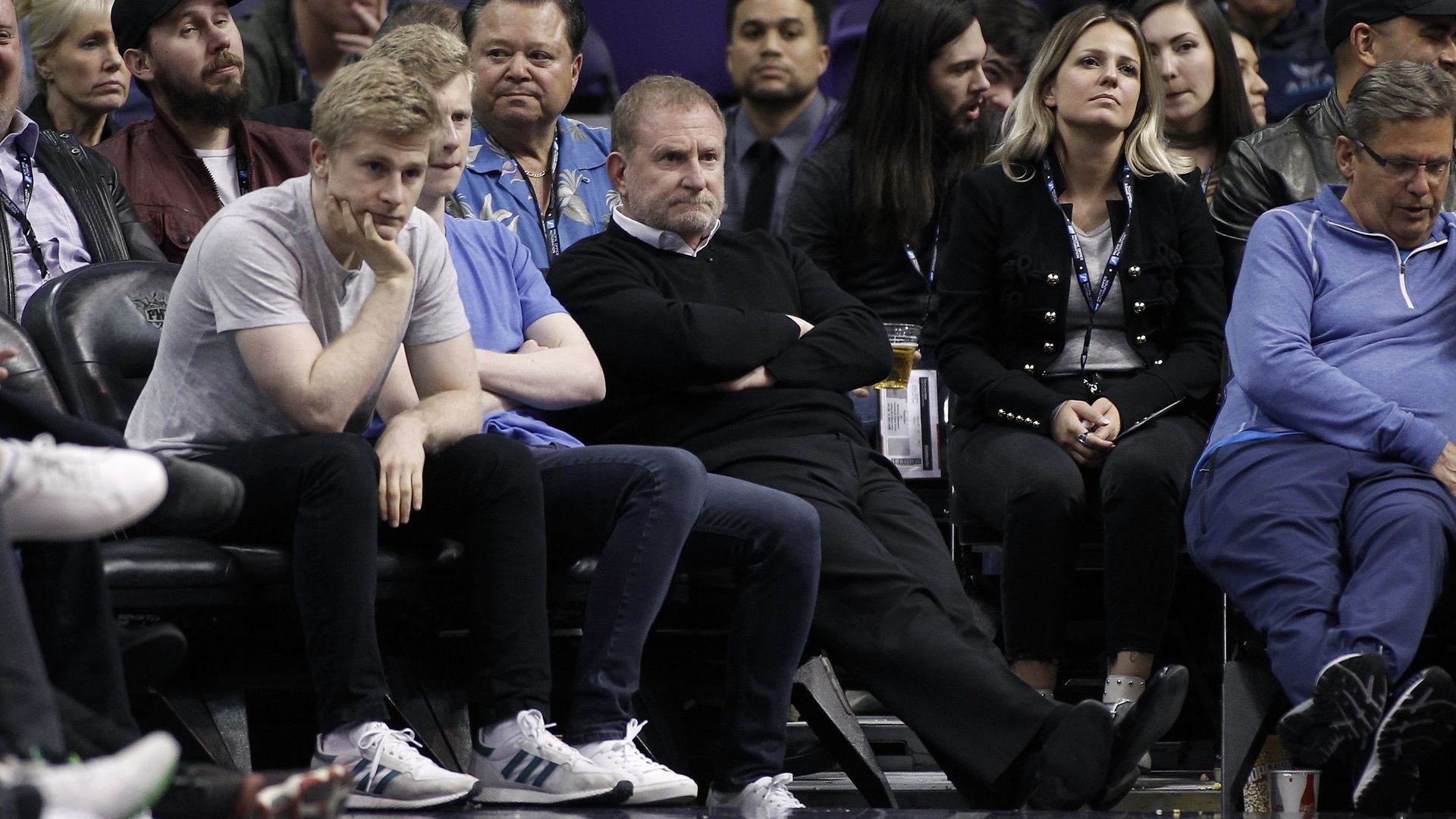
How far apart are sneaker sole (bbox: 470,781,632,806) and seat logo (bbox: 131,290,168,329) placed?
1.07 m

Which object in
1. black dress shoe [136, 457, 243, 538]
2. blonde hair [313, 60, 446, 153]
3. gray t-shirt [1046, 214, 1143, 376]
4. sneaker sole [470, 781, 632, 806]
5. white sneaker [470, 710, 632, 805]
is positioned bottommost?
sneaker sole [470, 781, 632, 806]

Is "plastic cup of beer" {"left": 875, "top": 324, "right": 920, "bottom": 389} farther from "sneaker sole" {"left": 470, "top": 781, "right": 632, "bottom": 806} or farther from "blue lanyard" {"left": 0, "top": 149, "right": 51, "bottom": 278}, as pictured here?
"blue lanyard" {"left": 0, "top": 149, "right": 51, "bottom": 278}

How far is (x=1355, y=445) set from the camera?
3406mm

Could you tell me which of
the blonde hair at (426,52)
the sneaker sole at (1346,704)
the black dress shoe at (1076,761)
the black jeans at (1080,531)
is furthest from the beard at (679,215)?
the sneaker sole at (1346,704)

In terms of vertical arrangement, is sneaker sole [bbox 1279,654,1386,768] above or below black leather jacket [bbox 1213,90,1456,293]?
below

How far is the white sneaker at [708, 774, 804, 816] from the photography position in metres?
3.08

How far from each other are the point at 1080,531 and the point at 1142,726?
2.58 feet

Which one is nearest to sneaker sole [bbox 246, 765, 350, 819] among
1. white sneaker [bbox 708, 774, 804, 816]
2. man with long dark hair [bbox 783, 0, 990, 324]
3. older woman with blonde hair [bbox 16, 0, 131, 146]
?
white sneaker [bbox 708, 774, 804, 816]

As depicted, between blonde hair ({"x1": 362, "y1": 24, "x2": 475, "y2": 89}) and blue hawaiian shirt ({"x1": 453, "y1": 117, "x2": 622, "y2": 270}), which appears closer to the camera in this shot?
blonde hair ({"x1": 362, "y1": 24, "x2": 475, "y2": 89})

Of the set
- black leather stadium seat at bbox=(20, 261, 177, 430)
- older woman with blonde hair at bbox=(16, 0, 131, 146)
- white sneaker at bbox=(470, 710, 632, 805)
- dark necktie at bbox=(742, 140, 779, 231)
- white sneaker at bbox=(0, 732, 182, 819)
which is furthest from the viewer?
dark necktie at bbox=(742, 140, 779, 231)

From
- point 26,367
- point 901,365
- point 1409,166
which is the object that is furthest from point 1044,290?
point 26,367

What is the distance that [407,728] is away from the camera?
9.71ft

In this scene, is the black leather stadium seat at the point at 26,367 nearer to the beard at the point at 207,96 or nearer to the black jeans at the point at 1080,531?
the beard at the point at 207,96

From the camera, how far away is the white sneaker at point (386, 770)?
2719mm
